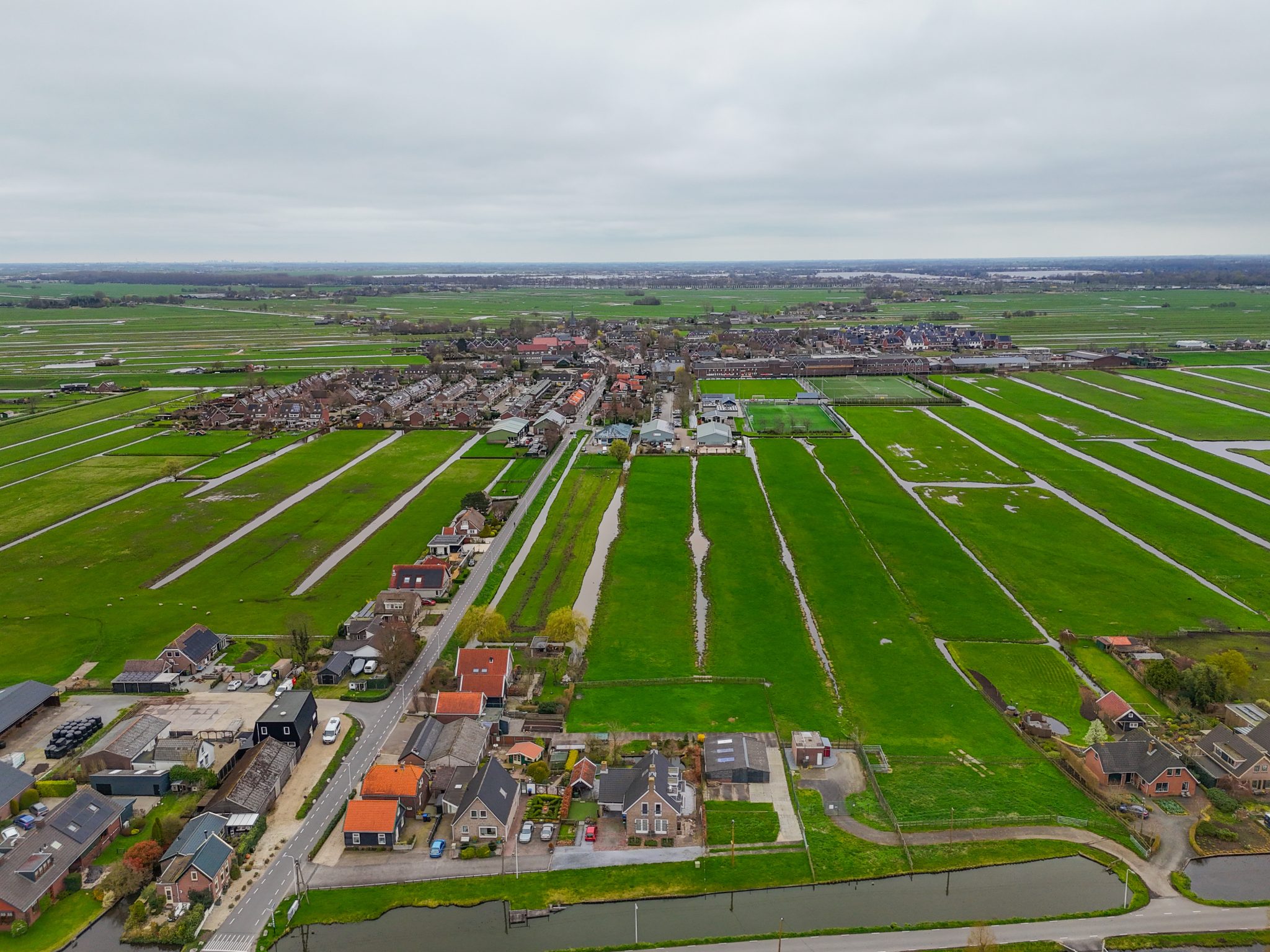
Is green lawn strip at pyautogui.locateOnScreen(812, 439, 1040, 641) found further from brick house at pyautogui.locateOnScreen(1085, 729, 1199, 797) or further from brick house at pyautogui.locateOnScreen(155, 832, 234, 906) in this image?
brick house at pyautogui.locateOnScreen(155, 832, 234, 906)

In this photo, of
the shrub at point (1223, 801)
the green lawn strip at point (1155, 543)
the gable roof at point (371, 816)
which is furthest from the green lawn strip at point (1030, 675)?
the gable roof at point (371, 816)

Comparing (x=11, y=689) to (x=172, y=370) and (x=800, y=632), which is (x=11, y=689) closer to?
(x=800, y=632)

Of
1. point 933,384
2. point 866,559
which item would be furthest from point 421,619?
point 933,384

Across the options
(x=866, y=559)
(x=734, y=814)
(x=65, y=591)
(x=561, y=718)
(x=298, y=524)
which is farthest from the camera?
(x=298, y=524)

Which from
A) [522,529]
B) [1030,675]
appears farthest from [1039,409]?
[522,529]

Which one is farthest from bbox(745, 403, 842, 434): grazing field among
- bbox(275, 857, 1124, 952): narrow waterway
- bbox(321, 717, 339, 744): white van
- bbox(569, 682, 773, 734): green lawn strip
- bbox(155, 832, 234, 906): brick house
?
bbox(155, 832, 234, 906): brick house

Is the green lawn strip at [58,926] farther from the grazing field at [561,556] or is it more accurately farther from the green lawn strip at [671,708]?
the grazing field at [561,556]
